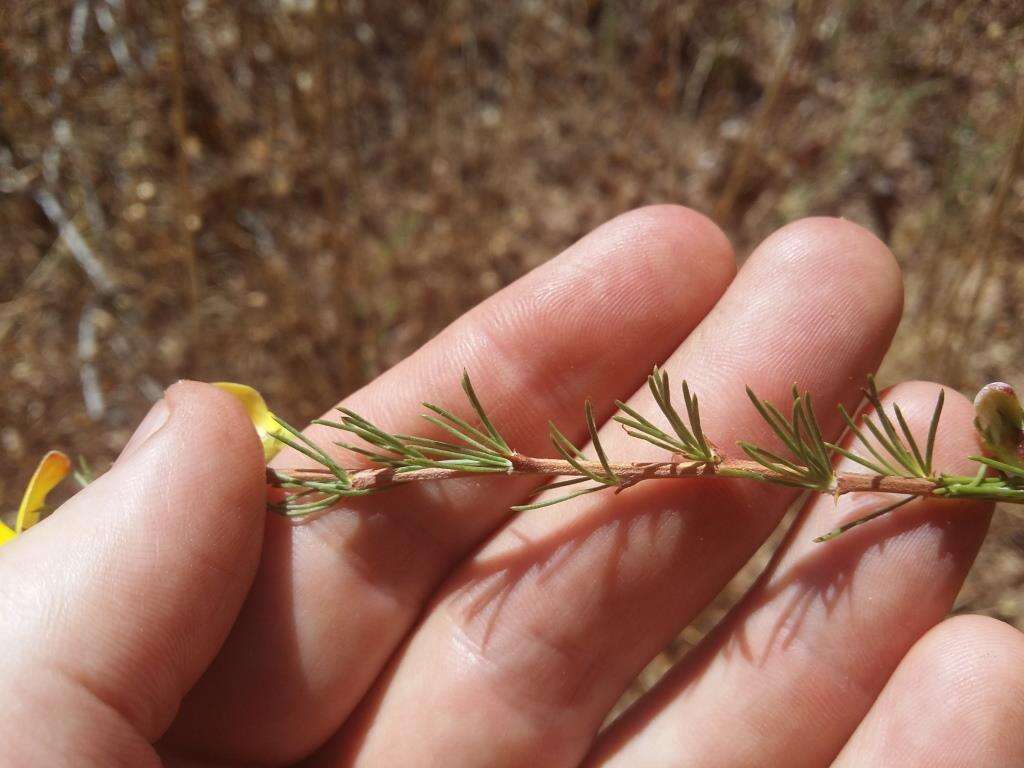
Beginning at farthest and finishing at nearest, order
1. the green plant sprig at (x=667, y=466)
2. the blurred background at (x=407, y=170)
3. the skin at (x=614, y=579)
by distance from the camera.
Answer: the blurred background at (x=407, y=170)
the skin at (x=614, y=579)
the green plant sprig at (x=667, y=466)

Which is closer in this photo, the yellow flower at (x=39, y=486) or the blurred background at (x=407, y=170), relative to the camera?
the yellow flower at (x=39, y=486)

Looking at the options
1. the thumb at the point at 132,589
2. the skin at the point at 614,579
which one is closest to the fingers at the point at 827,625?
the skin at the point at 614,579

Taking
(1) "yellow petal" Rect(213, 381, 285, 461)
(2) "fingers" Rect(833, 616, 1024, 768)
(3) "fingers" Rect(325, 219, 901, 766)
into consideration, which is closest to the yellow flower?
(1) "yellow petal" Rect(213, 381, 285, 461)

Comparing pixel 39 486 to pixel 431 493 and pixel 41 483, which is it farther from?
pixel 431 493

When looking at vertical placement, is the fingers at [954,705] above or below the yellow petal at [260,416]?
below

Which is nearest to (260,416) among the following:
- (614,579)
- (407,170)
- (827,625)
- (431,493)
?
(431,493)

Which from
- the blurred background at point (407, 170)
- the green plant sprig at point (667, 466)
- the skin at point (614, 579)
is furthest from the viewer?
the blurred background at point (407, 170)

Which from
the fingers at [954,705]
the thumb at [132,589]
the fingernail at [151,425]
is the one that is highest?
the fingernail at [151,425]

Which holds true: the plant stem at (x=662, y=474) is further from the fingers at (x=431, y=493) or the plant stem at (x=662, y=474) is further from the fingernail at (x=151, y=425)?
the fingernail at (x=151, y=425)
